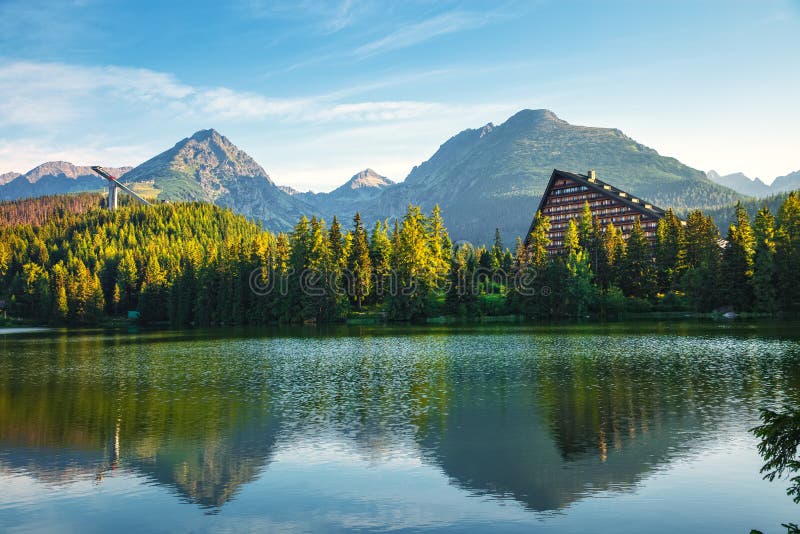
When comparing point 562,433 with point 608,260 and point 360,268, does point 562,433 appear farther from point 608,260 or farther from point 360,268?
point 360,268

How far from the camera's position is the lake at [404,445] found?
58.2ft

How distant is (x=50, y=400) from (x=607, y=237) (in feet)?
336

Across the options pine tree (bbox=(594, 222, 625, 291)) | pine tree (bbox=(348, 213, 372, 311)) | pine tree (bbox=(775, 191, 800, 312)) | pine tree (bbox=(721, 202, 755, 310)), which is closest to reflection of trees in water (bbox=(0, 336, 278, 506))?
pine tree (bbox=(348, 213, 372, 311))

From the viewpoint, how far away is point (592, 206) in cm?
15762

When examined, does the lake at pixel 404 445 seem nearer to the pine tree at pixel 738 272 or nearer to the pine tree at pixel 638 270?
the pine tree at pixel 738 272

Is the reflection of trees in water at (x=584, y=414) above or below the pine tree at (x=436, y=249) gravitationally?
below

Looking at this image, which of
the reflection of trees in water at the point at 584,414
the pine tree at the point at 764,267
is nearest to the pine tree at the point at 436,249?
the pine tree at the point at 764,267

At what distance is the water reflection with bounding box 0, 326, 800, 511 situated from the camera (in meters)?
22.0

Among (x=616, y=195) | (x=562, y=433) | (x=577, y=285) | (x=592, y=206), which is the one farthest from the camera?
(x=592, y=206)

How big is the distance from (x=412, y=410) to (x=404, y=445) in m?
6.69

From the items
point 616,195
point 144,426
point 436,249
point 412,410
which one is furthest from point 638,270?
point 144,426

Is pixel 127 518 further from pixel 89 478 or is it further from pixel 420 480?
pixel 420 480

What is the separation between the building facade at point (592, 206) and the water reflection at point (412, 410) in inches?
3644

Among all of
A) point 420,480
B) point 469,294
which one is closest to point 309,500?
point 420,480
